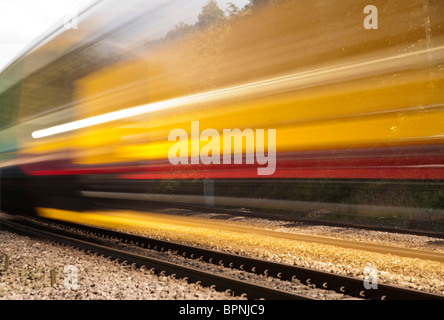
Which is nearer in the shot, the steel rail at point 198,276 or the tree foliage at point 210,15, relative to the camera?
the steel rail at point 198,276

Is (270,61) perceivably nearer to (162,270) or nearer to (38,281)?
(162,270)

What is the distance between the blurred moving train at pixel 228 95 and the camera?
4098mm

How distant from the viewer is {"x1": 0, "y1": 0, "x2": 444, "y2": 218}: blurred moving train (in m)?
4.10

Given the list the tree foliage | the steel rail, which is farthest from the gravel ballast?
→ the tree foliage

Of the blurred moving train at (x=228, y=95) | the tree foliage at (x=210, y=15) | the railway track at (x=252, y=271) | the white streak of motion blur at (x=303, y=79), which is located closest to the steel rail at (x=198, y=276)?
the railway track at (x=252, y=271)

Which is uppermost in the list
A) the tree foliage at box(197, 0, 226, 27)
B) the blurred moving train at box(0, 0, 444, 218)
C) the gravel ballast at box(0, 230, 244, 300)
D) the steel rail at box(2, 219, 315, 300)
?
the tree foliage at box(197, 0, 226, 27)

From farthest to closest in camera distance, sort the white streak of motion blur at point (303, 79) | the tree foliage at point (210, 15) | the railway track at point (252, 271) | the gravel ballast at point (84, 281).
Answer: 1. the tree foliage at point (210, 15)
2. the gravel ballast at point (84, 281)
3. the railway track at point (252, 271)
4. the white streak of motion blur at point (303, 79)

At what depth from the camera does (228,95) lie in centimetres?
555

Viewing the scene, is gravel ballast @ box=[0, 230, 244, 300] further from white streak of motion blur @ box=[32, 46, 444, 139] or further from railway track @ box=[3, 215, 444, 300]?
white streak of motion blur @ box=[32, 46, 444, 139]

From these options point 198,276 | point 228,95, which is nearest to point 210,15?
point 228,95

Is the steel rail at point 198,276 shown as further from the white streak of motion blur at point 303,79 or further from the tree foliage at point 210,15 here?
the tree foliage at point 210,15

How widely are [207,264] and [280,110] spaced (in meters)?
2.38

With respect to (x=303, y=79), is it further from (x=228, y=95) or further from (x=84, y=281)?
(x=84, y=281)
